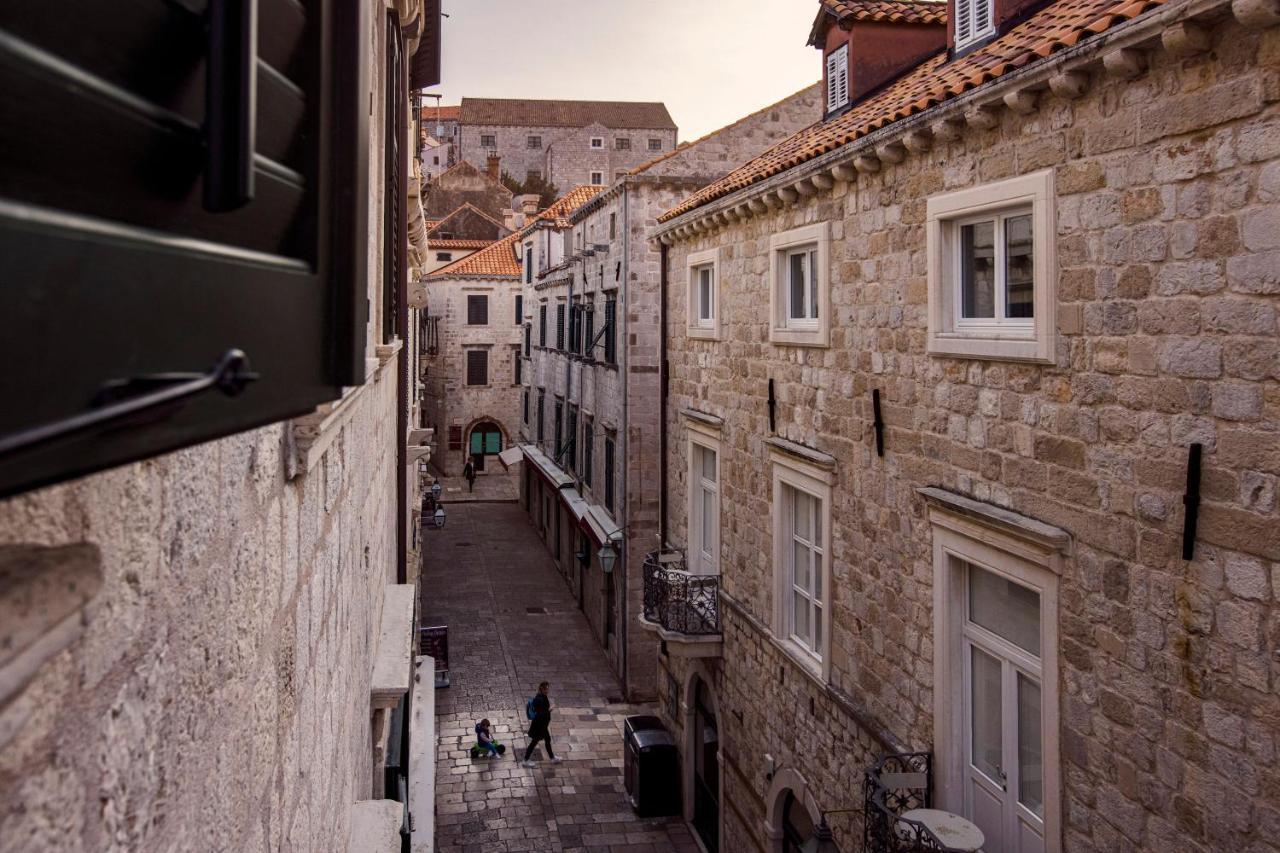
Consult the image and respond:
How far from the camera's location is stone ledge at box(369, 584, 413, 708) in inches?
250

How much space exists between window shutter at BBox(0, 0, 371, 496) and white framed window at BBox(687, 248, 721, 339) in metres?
12.3

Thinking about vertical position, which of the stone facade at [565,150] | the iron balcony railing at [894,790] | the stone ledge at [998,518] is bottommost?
the iron balcony railing at [894,790]

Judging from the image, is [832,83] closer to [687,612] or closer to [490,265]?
[687,612]

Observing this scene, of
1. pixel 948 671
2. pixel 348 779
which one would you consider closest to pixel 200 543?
pixel 348 779

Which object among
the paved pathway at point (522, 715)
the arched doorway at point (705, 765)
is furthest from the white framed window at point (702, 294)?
the paved pathway at point (522, 715)

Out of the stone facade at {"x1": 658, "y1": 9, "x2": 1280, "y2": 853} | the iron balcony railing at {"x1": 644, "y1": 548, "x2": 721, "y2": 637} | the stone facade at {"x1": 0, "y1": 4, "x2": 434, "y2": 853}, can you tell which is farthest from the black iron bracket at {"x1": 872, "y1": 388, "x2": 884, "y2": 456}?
the stone facade at {"x1": 0, "y1": 4, "x2": 434, "y2": 853}

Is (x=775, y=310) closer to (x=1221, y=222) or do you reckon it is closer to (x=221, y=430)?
(x=1221, y=222)

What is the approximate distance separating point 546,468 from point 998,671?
23912 mm

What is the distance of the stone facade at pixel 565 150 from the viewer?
75375 millimetres

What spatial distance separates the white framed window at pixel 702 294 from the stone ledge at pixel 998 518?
6090 mm

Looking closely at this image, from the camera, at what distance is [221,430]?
1001mm

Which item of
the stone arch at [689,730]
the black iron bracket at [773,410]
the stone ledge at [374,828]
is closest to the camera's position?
the stone ledge at [374,828]

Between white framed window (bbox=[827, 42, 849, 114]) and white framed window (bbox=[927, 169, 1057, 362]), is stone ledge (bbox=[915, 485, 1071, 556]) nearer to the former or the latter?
white framed window (bbox=[927, 169, 1057, 362])

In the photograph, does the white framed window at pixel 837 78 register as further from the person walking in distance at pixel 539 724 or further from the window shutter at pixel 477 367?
the window shutter at pixel 477 367
